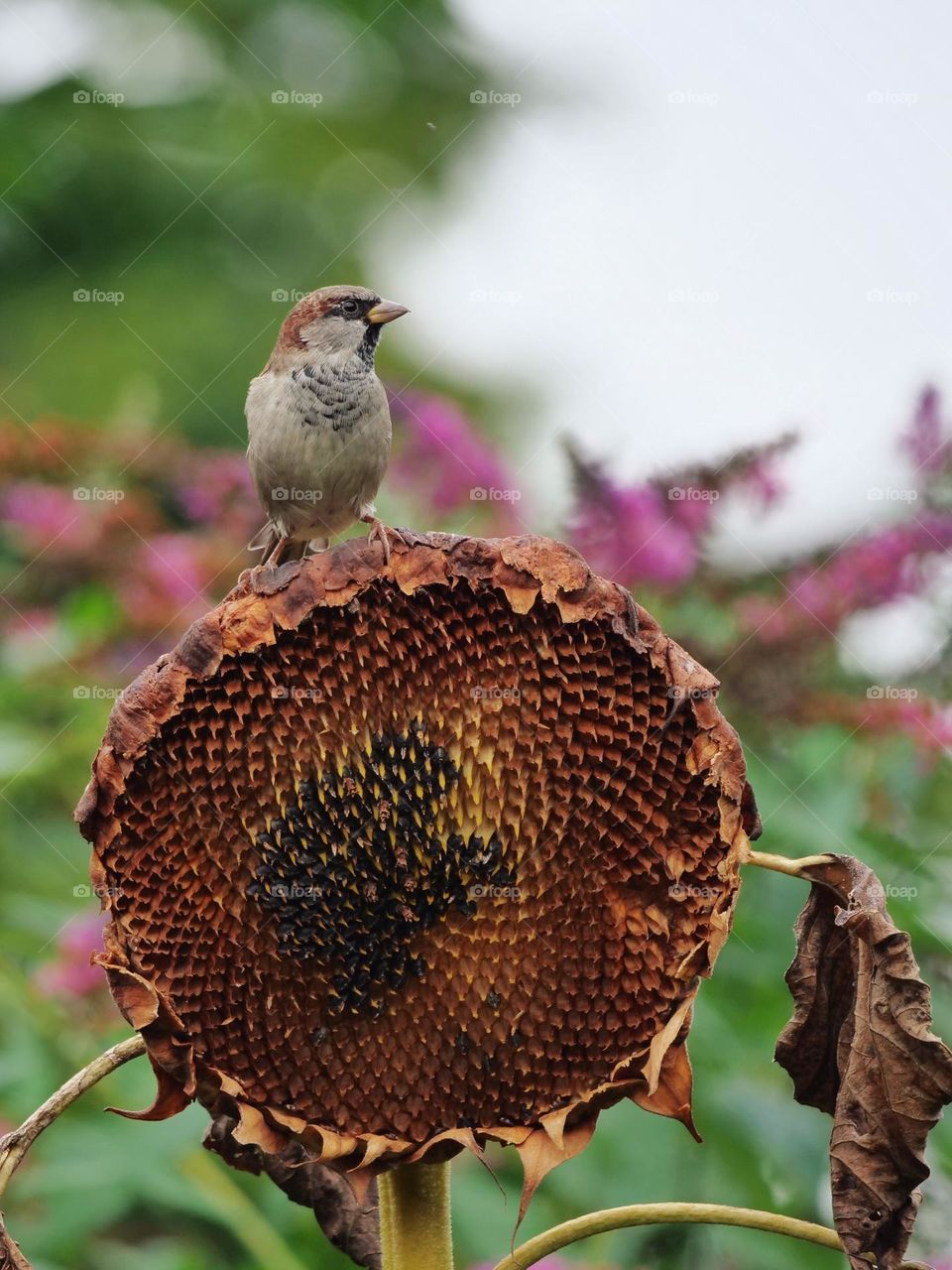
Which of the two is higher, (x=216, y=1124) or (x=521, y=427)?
(x=216, y=1124)

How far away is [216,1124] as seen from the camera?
5.40 feet

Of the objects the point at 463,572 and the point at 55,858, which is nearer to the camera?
the point at 463,572

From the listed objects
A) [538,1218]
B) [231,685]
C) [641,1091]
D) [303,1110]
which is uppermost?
[231,685]

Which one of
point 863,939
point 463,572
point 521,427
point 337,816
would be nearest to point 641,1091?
point 863,939

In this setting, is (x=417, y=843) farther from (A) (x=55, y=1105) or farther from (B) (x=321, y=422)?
(B) (x=321, y=422)

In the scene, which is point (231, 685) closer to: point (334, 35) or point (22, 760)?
point (22, 760)

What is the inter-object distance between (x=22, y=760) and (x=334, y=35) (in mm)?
7888

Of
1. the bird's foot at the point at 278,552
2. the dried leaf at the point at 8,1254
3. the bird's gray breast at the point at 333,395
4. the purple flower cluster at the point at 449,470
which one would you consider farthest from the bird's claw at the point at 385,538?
the purple flower cluster at the point at 449,470
